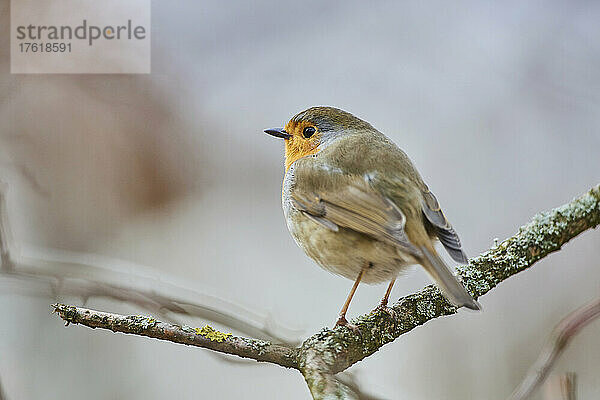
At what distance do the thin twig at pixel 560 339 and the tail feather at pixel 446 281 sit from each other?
152 millimetres

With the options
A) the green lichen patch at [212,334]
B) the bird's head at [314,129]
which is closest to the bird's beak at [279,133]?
the bird's head at [314,129]

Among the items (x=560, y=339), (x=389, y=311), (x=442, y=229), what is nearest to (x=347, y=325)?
(x=389, y=311)

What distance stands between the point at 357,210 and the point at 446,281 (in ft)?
0.76

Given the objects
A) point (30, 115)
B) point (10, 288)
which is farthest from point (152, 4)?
point (10, 288)

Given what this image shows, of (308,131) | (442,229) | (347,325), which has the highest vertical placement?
(308,131)

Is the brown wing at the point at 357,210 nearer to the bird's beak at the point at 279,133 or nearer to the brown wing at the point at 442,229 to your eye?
the brown wing at the point at 442,229

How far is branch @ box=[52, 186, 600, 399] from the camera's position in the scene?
89cm

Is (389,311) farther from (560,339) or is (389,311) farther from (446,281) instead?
(560,339)

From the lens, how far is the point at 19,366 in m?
1.68

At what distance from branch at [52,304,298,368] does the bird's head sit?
0.49 m

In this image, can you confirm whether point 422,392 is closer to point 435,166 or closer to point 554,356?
point 435,166

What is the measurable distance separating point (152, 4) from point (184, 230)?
0.85m

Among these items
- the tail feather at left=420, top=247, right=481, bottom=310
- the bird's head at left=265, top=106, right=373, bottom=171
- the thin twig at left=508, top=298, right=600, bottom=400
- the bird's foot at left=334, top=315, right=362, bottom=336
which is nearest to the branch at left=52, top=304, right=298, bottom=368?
the bird's foot at left=334, top=315, right=362, bottom=336

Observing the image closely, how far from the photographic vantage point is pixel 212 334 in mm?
879
